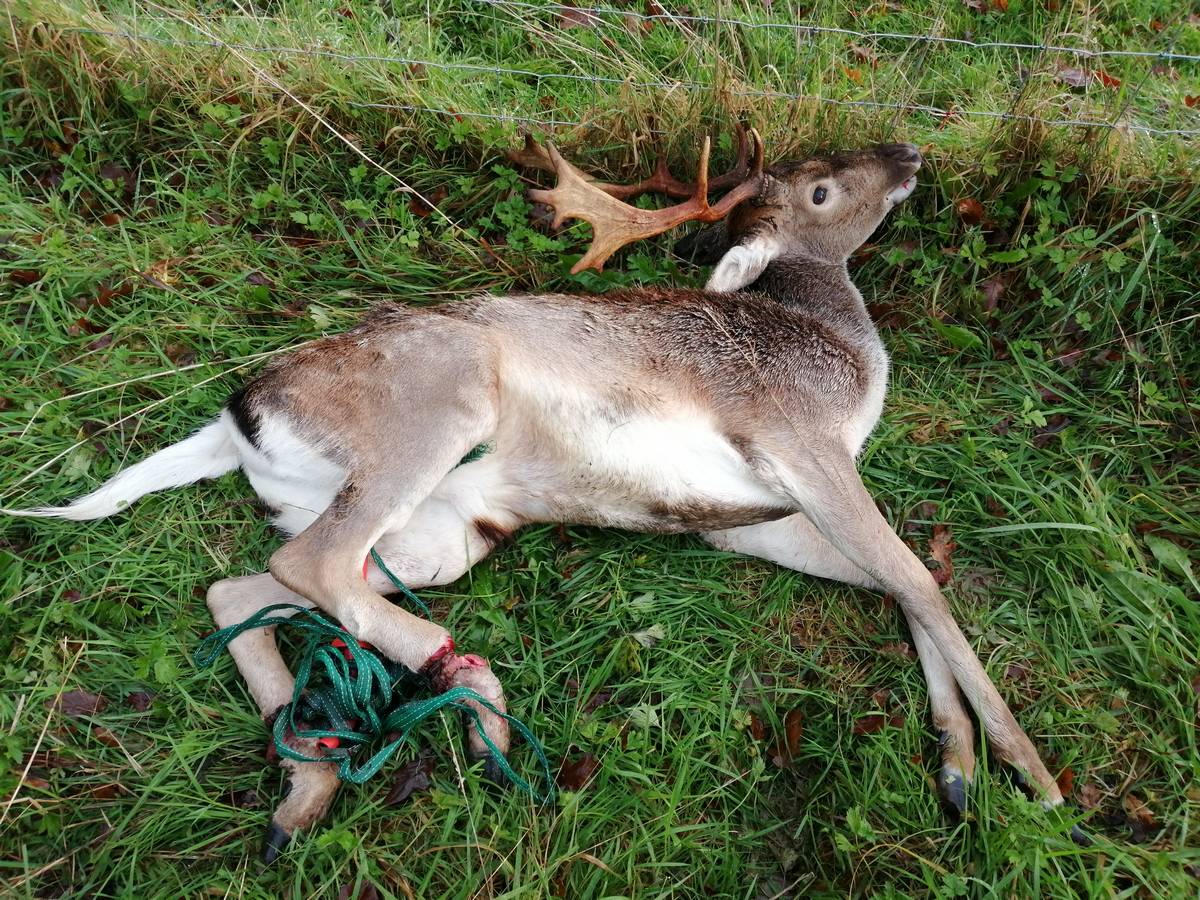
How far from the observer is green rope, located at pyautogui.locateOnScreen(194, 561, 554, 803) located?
3.08m

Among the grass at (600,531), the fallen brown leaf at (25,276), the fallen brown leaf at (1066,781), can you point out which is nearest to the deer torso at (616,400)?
the grass at (600,531)

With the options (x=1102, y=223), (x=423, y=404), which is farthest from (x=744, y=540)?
(x=1102, y=223)

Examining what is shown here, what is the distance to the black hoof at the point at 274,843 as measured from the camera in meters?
3.02

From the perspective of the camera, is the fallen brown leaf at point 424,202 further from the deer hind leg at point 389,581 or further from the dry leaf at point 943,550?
the dry leaf at point 943,550

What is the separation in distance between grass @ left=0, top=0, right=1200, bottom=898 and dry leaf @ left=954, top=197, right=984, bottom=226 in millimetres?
16

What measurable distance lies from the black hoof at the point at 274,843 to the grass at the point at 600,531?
0.07 metres

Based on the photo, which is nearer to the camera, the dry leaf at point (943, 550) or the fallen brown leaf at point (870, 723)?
the fallen brown leaf at point (870, 723)

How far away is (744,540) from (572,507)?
2.66 feet

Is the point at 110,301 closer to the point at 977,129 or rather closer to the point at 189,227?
the point at 189,227

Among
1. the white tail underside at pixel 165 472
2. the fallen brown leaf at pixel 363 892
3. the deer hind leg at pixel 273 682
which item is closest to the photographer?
the fallen brown leaf at pixel 363 892

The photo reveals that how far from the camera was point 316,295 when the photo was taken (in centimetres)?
428

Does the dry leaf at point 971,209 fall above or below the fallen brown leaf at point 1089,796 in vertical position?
above

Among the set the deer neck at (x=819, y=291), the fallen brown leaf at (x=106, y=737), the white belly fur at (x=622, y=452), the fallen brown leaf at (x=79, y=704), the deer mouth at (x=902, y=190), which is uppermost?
the deer mouth at (x=902, y=190)

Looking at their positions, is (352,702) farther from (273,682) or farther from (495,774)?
(495,774)
